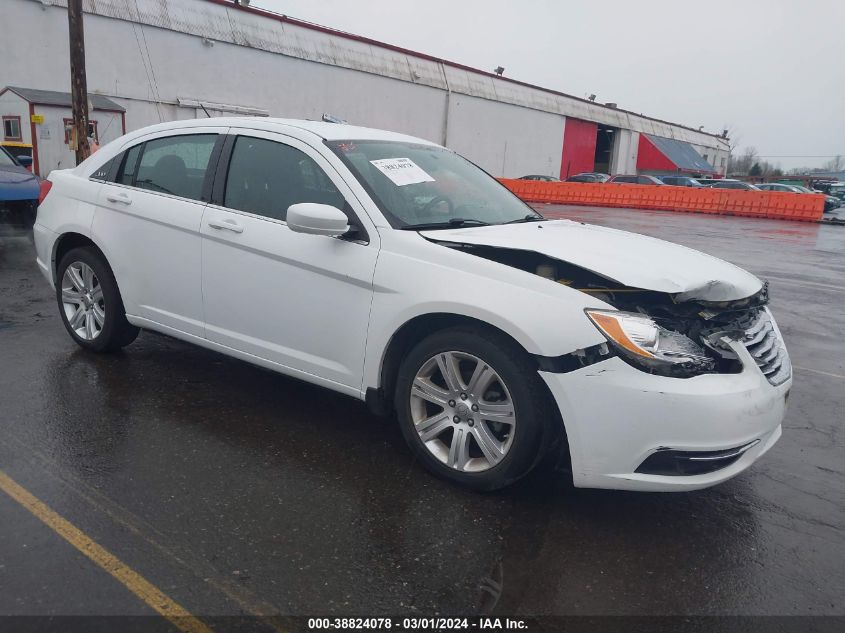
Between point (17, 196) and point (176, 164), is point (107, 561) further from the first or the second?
point (17, 196)

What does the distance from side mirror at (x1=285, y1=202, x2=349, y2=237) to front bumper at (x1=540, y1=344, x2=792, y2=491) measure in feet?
4.16

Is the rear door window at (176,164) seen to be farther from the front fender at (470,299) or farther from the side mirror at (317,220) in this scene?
the front fender at (470,299)

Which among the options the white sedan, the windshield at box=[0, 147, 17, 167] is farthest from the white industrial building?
the white sedan

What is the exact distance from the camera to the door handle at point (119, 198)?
4.66 metres

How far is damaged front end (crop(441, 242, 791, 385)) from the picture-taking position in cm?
291

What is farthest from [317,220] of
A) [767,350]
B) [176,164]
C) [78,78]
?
[78,78]

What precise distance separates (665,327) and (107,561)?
8.14 feet

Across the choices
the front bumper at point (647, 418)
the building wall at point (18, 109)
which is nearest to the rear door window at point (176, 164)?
the front bumper at point (647, 418)

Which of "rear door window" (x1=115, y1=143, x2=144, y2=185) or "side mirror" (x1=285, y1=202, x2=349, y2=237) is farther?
"rear door window" (x1=115, y1=143, x2=144, y2=185)

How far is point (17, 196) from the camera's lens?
1072 centimetres

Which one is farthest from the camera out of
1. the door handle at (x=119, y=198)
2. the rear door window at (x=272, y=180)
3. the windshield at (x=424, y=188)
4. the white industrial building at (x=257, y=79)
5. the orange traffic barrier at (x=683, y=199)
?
the orange traffic barrier at (x=683, y=199)

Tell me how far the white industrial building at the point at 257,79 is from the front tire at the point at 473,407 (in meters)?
19.4

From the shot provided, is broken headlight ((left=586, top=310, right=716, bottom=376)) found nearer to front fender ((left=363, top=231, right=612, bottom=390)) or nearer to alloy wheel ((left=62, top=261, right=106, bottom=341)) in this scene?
front fender ((left=363, top=231, right=612, bottom=390))

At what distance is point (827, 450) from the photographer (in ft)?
13.4
